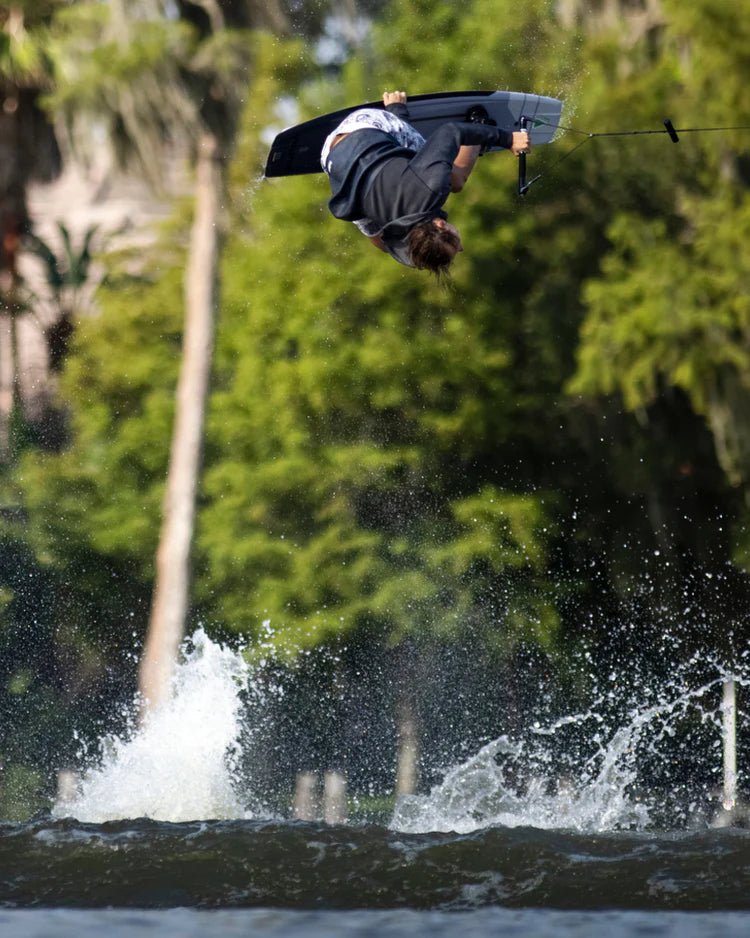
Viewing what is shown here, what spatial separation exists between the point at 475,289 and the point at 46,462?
253 inches

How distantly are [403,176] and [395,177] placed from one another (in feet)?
0.14

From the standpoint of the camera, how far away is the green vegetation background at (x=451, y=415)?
15.3m

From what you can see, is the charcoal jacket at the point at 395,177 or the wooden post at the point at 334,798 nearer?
the charcoal jacket at the point at 395,177

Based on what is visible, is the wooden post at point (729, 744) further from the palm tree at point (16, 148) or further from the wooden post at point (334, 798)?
the palm tree at point (16, 148)

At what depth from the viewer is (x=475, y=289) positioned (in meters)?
16.1

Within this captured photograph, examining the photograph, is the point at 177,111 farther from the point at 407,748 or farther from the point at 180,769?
the point at 180,769

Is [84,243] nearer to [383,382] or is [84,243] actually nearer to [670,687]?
[383,382]

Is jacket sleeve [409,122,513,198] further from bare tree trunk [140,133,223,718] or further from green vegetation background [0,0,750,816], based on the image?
green vegetation background [0,0,750,816]

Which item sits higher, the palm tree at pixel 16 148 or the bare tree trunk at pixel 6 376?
the palm tree at pixel 16 148

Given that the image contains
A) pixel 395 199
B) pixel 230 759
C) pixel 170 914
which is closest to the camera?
pixel 170 914

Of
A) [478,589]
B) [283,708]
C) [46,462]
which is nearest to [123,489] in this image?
[46,462]

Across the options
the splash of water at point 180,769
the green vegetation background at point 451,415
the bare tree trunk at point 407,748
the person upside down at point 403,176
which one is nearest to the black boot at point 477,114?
the person upside down at point 403,176

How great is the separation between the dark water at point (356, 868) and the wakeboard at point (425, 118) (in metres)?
3.26

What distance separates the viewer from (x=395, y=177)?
4754 millimetres
